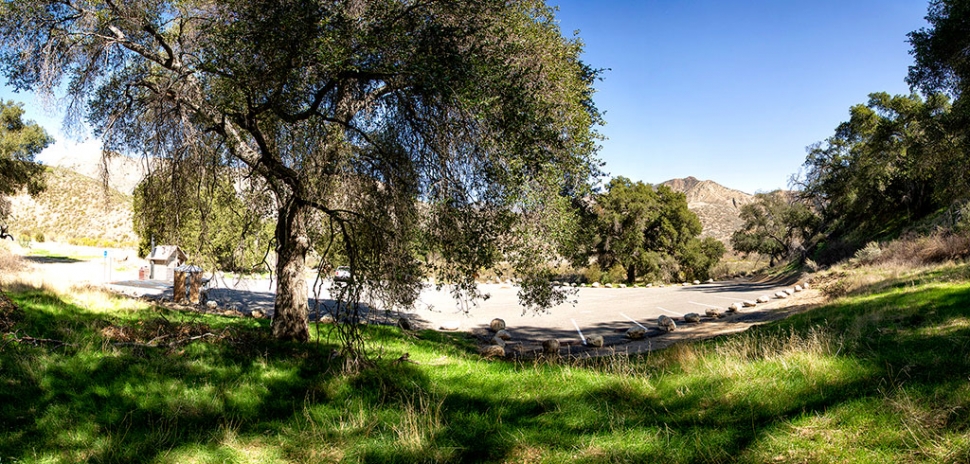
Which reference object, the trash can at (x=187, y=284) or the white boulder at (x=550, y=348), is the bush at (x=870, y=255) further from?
the trash can at (x=187, y=284)

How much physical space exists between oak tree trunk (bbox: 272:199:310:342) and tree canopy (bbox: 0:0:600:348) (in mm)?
25

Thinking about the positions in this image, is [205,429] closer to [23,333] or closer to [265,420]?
[265,420]

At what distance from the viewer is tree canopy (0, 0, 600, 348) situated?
5.82 meters

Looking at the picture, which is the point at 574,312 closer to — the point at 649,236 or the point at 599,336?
the point at 599,336

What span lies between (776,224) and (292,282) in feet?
143

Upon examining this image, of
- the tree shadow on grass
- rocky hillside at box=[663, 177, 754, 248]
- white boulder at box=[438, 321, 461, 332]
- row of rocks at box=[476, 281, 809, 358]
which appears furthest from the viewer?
rocky hillside at box=[663, 177, 754, 248]

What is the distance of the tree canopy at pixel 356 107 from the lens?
19.1 ft

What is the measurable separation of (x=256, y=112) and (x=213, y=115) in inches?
54.4

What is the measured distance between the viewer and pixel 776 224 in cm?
4281

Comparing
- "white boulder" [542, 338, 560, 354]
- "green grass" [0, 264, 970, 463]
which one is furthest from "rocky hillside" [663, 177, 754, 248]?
"green grass" [0, 264, 970, 463]

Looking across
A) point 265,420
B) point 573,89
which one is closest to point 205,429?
point 265,420

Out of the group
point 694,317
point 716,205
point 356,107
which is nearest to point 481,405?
point 356,107

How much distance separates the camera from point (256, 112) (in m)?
6.64

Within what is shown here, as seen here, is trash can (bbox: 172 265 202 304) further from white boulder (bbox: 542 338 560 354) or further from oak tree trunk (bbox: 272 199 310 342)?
white boulder (bbox: 542 338 560 354)
